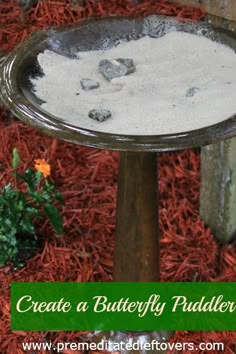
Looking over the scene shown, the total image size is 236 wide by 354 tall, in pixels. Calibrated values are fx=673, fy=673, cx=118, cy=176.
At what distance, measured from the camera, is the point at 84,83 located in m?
1.76

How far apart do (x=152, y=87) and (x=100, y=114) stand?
0.22 metres

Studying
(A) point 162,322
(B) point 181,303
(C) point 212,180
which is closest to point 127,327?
(A) point 162,322

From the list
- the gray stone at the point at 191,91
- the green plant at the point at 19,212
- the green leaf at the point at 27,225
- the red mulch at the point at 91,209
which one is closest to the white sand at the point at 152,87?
the gray stone at the point at 191,91

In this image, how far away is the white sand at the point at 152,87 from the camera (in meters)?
1.60

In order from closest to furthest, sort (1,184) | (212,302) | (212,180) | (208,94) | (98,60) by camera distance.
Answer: (208,94) < (98,60) < (212,302) < (212,180) < (1,184)

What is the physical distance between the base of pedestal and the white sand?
86cm

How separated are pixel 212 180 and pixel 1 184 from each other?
35.6 inches

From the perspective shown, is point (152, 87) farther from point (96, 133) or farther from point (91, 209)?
point (91, 209)

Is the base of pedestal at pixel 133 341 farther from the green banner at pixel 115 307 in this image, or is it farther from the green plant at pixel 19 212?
the green plant at pixel 19 212

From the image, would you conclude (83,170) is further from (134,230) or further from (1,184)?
(134,230)

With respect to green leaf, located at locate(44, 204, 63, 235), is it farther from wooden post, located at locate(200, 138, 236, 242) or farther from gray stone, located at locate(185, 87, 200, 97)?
gray stone, located at locate(185, 87, 200, 97)

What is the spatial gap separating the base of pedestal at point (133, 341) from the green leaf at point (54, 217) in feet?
1.34

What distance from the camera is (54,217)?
2457 millimetres

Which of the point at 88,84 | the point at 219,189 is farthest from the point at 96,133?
the point at 219,189
